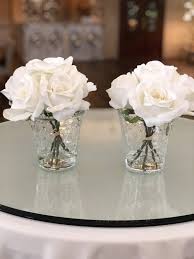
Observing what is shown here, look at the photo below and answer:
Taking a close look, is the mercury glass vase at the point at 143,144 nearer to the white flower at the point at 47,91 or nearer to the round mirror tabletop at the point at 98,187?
the round mirror tabletop at the point at 98,187

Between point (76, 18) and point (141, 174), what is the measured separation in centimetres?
579


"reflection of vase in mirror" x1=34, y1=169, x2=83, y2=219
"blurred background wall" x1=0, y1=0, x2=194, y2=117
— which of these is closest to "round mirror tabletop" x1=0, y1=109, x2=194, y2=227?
"reflection of vase in mirror" x1=34, y1=169, x2=83, y2=219

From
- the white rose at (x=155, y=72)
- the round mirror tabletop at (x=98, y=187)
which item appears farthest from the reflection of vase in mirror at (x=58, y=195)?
the white rose at (x=155, y=72)

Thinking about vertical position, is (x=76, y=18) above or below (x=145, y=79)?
below

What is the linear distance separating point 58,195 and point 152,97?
0.38m

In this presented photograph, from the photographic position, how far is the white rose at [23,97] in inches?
56.6

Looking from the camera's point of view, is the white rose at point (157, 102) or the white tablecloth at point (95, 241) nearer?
the white tablecloth at point (95, 241)

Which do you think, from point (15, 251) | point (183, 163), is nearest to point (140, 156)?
point (183, 163)

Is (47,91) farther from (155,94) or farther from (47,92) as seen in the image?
(155,94)

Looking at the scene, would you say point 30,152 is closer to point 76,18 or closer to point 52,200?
point 52,200

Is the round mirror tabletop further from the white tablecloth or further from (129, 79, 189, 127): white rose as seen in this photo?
(129, 79, 189, 127): white rose

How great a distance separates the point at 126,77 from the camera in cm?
150

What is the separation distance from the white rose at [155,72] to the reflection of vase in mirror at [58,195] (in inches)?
14.5

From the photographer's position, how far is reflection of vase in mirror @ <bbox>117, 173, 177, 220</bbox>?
1.33 metres
